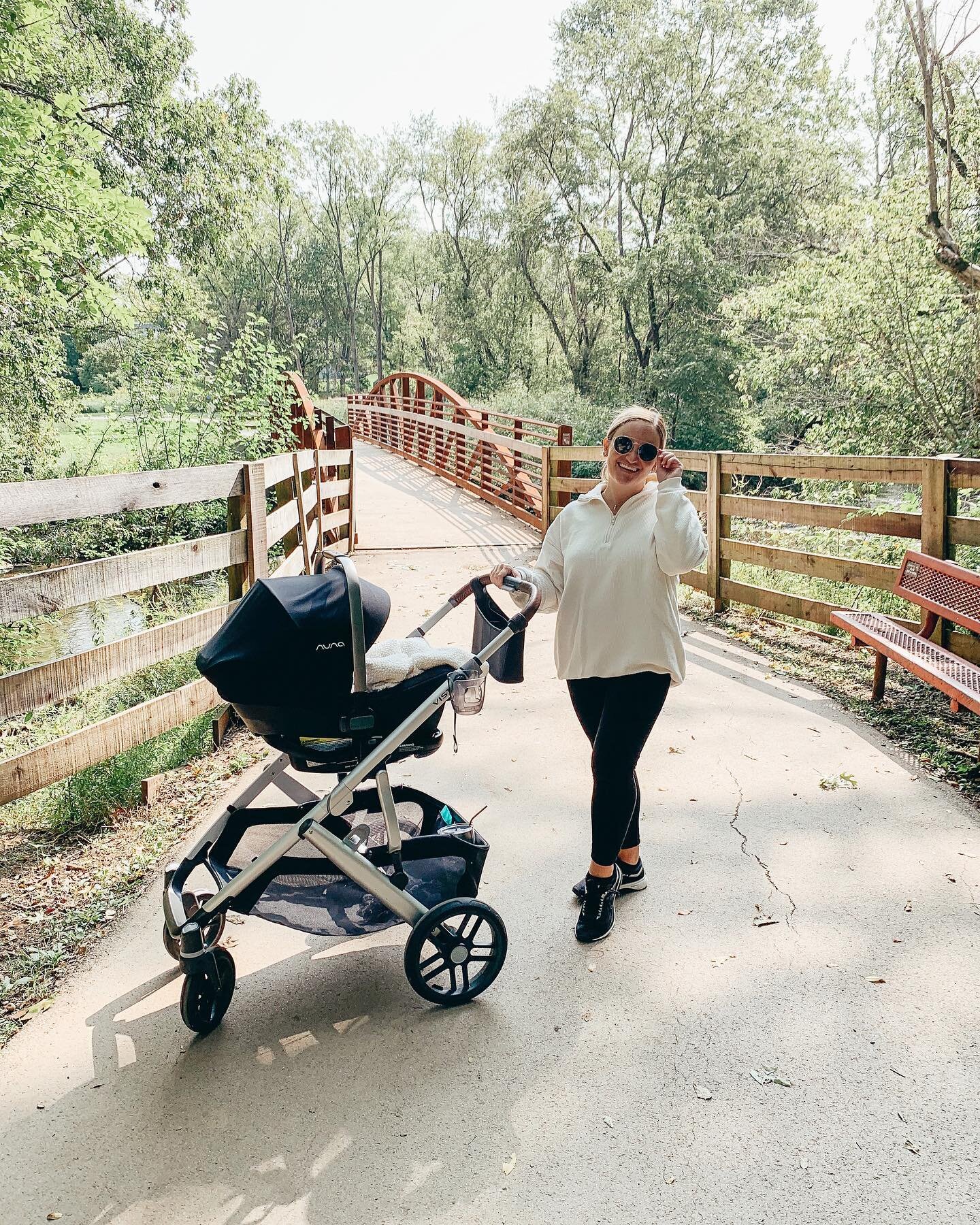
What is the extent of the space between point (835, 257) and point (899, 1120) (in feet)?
46.8

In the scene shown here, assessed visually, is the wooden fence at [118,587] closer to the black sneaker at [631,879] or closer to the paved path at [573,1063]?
the paved path at [573,1063]

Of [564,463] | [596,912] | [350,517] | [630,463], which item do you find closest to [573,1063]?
[596,912]

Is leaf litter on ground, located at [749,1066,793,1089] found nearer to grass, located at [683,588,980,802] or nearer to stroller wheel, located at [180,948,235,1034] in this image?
stroller wheel, located at [180,948,235,1034]

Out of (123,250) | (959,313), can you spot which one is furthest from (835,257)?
(123,250)

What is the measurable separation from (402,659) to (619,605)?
73 centimetres

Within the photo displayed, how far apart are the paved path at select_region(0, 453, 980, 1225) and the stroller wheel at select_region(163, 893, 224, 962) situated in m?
0.19

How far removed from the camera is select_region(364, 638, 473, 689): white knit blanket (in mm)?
2723

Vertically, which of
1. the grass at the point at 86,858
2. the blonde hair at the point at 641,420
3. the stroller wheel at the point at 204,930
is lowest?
the grass at the point at 86,858

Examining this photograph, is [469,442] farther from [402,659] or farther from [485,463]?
[402,659]

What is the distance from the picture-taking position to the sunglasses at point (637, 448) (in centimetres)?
291

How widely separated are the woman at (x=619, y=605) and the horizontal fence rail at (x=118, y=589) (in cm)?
90

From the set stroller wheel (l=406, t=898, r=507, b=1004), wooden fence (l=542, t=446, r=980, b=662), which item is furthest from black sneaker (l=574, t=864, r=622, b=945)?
wooden fence (l=542, t=446, r=980, b=662)

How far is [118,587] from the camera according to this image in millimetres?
4164

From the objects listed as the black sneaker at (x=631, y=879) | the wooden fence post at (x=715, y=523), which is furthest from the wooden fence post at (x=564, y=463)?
the black sneaker at (x=631, y=879)
